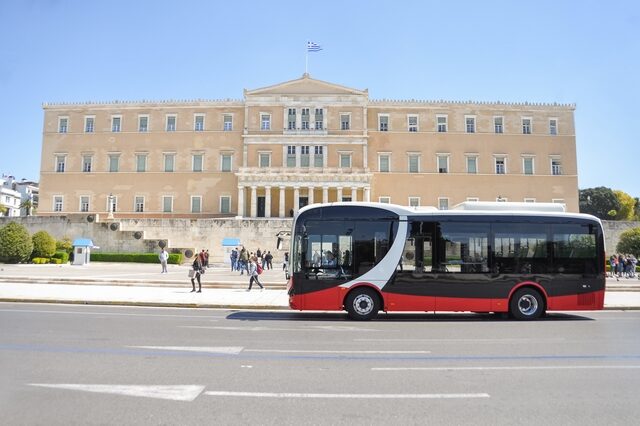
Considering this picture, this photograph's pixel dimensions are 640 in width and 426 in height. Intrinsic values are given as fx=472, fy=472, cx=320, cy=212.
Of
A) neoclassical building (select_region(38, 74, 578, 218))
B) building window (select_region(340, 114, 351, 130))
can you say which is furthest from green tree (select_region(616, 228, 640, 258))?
building window (select_region(340, 114, 351, 130))

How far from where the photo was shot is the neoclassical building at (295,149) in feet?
178

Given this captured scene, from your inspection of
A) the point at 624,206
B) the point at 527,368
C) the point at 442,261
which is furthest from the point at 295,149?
Answer: the point at 624,206

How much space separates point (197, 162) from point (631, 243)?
4450 cm

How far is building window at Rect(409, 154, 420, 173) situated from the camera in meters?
55.5

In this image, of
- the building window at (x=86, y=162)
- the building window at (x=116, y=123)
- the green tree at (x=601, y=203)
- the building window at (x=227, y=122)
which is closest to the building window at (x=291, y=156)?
the building window at (x=227, y=122)

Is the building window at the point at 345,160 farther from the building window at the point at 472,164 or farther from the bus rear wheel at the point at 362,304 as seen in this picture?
the bus rear wheel at the point at 362,304

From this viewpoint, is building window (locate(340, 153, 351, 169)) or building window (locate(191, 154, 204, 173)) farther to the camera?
building window (locate(191, 154, 204, 173))

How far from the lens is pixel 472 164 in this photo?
183ft

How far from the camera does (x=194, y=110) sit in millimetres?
56562

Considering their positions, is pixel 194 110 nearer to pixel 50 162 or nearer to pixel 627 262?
pixel 50 162

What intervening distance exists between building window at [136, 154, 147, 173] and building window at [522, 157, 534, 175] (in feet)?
147

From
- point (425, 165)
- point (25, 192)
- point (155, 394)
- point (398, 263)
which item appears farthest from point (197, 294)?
point (25, 192)

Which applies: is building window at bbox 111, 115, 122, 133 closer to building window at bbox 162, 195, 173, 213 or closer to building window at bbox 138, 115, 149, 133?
building window at bbox 138, 115, 149, 133

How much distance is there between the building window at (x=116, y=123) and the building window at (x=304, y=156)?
22.5m
